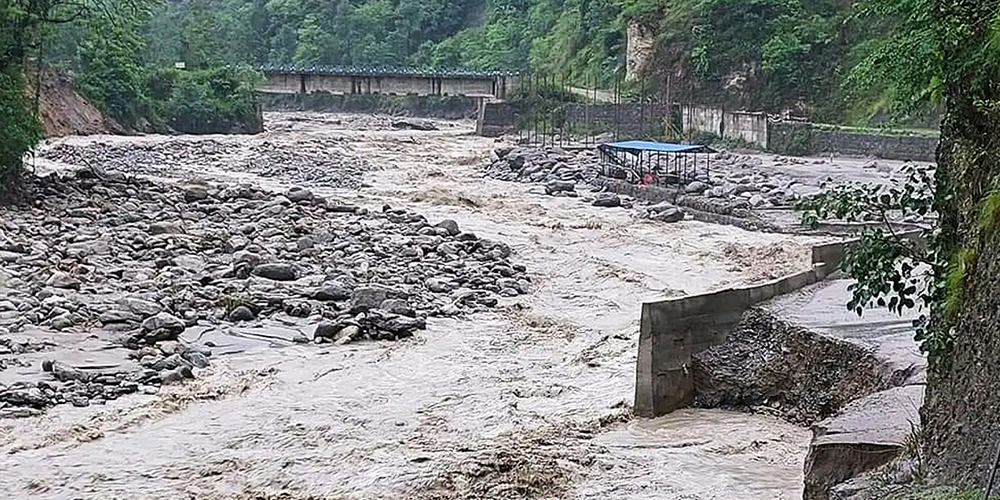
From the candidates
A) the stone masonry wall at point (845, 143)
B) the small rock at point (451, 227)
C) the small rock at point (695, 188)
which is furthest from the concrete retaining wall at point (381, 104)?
the small rock at point (451, 227)

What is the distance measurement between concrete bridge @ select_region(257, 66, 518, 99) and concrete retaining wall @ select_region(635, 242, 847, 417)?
57.9 m

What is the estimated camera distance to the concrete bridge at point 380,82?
241 feet

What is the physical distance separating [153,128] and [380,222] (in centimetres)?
3833

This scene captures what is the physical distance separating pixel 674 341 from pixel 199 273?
11093mm

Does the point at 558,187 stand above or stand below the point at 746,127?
→ below

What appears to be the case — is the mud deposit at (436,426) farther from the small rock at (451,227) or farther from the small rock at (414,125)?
the small rock at (414,125)

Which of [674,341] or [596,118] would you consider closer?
[674,341]

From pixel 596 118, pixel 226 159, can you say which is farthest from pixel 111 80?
pixel 596 118

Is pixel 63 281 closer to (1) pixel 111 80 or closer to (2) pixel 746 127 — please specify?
(2) pixel 746 127

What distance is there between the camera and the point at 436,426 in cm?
1462

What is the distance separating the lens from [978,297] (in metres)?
8.16

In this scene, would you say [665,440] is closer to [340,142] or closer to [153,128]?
[340,142]

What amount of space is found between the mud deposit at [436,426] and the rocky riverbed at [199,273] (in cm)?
53

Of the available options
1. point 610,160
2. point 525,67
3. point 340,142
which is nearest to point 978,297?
point 610,160
